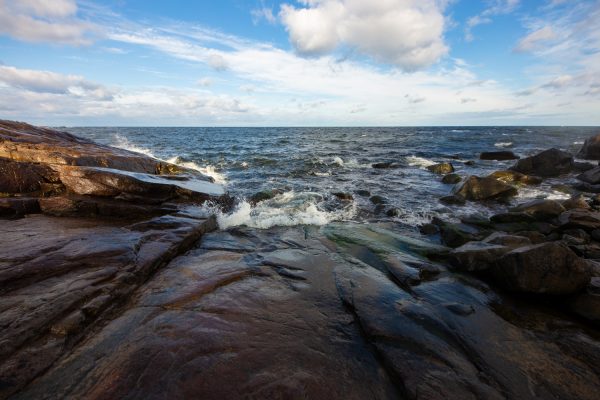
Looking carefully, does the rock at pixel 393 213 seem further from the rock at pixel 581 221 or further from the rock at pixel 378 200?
the rock at pixel 581 221

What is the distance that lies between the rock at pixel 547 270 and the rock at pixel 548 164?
15.6 m

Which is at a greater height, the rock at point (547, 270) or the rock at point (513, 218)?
the rock at point (547, 270)

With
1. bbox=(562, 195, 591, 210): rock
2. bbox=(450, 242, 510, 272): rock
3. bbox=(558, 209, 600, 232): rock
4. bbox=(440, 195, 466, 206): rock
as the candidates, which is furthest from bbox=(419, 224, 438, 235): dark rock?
bbox=(562, 195, 591, 210): rock

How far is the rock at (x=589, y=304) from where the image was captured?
4.25m

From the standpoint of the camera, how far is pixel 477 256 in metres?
5.57

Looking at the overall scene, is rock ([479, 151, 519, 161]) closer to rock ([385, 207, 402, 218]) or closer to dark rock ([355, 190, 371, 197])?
dark rock ([355, 190, 371, 197])

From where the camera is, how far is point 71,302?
3615 mm

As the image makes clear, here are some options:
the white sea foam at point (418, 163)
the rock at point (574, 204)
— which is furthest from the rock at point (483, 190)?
the white sea foam at point (418, 163)

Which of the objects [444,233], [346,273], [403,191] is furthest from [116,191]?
[403,191]

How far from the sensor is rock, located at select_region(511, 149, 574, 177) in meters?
17.0

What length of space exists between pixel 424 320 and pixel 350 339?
3.79 feet

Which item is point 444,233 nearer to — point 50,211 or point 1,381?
point 1,381

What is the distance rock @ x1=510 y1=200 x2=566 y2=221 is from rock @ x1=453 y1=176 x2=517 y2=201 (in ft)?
9.55

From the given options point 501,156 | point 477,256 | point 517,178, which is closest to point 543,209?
point 477,256
